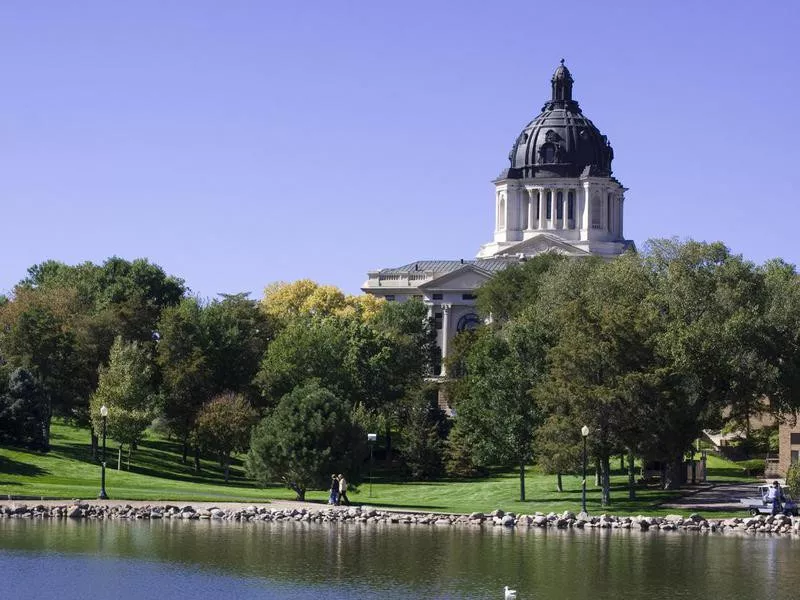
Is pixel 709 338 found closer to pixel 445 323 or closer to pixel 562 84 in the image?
pixel 445 323

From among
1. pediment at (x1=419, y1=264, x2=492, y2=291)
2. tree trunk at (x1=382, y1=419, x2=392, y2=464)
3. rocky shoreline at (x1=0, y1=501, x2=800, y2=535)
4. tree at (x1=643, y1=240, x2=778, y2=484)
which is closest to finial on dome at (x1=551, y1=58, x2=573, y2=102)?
pediment at (x1=419, y1=264, x2=492, y2=291)

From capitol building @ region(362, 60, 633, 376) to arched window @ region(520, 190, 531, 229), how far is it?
11 cm

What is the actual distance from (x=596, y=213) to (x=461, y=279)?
23.6 meters

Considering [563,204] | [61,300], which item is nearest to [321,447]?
[61,300]

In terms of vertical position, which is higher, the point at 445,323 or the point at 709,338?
the point at 445,323

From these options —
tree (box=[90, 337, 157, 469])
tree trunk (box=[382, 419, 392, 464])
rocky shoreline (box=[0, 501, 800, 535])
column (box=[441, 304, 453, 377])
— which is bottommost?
rocky shoreline (box=[0, 501, 800, 535])

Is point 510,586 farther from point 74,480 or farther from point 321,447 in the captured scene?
point 74,480

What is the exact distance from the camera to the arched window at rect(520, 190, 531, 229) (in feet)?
640

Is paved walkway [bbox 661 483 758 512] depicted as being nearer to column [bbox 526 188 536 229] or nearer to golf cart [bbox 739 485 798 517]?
golf cart [bbox 739 485 798 517]

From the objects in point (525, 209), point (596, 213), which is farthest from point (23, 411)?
point (525, 209)

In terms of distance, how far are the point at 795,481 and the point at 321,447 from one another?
18632 millimetres

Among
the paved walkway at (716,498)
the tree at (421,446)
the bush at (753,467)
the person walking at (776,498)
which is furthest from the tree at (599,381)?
the tree at (421,446)

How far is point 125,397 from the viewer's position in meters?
86.9

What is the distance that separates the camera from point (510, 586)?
45844 mm
